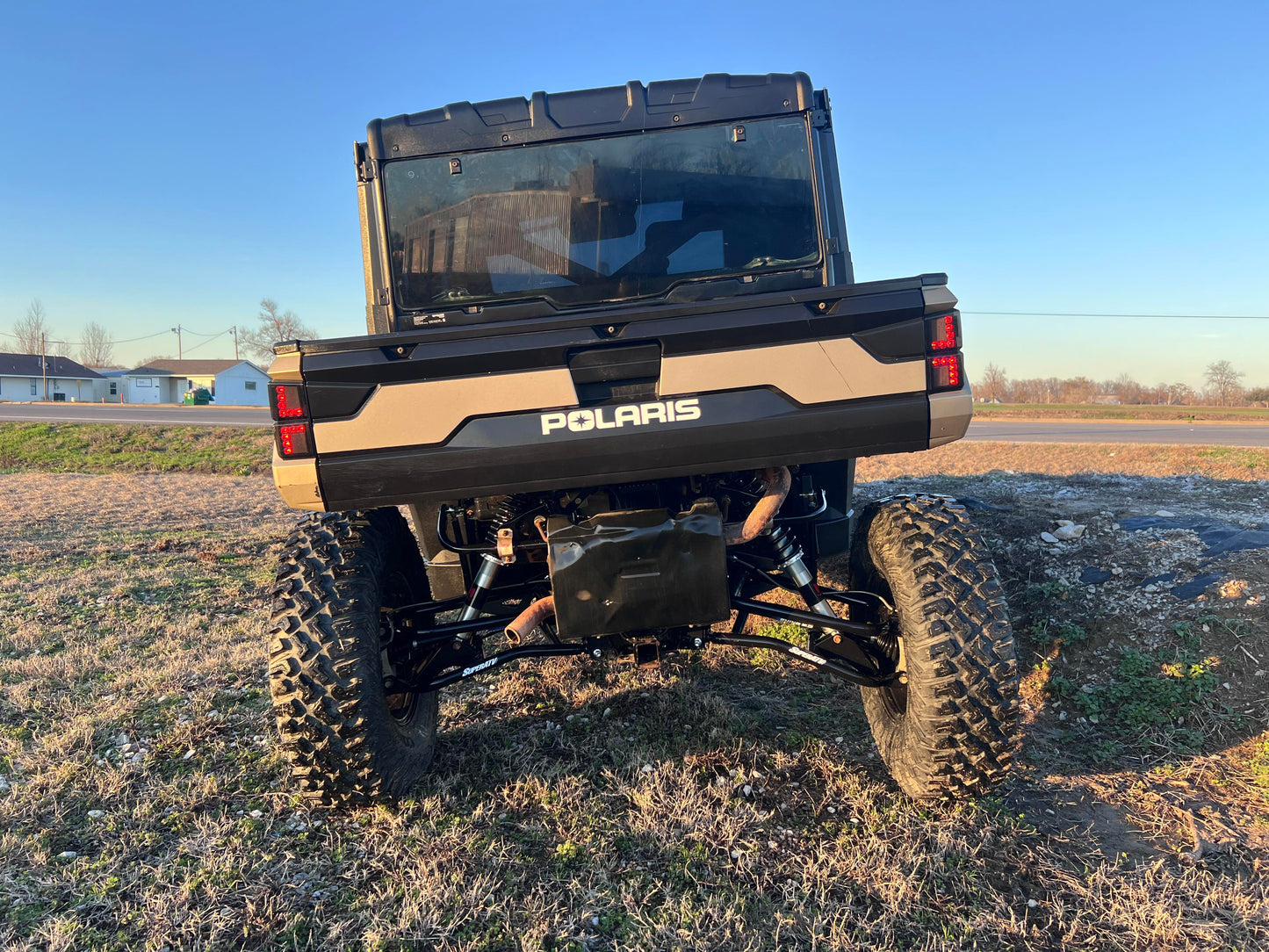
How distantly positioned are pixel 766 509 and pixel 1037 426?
30888mm

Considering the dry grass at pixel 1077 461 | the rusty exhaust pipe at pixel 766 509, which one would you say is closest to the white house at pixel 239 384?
the dry grass at pixel 1077 461

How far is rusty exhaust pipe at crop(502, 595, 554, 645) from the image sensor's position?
2910mm

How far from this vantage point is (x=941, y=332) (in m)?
2.63

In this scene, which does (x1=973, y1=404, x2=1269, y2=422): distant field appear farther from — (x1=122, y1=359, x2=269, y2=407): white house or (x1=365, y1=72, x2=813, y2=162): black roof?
(x1=122, y1=359, x2=269, y2=407): white house

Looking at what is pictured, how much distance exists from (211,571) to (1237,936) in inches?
308

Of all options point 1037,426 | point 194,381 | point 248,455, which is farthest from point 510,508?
point 194,381

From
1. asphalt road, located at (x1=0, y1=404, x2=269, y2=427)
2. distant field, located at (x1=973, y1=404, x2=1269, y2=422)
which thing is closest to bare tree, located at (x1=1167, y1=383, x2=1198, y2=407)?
distant field, located at (x1=973, y1=404, x2=1269, y2=422)

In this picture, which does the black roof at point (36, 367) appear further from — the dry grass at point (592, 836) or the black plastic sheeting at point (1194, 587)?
the black plastic sheeting at point (1194, 587)

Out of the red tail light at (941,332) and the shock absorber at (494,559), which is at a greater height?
the red tail light at (941,332)

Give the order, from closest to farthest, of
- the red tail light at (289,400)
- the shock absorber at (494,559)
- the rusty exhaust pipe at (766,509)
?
the red tail light at (289,400) → the rusty exhaust pipe at (766,509) → the shock absorber at (494,559)

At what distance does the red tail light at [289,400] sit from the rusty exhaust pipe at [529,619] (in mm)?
1083

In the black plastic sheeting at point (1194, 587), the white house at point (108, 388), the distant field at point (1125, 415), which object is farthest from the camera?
the white house at point (108, 388)

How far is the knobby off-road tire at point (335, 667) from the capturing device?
9.11 feet

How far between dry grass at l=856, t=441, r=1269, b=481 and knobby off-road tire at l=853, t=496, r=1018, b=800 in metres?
10.1
